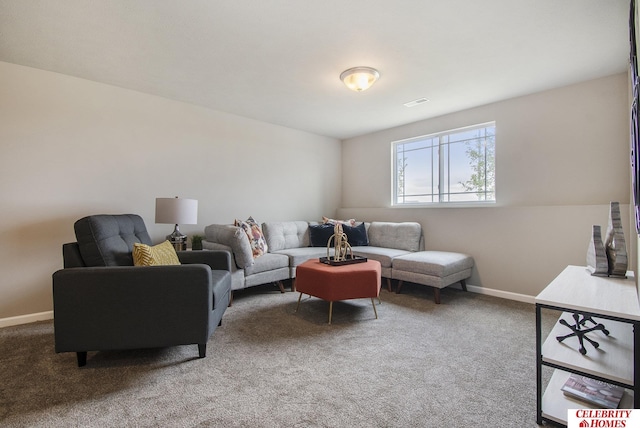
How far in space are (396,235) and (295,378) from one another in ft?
9.29

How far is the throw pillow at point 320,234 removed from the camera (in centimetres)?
441

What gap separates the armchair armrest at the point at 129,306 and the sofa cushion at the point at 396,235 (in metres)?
2.91

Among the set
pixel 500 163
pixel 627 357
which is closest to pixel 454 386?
pixel 627 357

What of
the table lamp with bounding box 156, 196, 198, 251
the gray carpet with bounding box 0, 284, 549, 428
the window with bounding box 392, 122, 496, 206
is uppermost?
the window with bounding box 392, 122, 496, 206

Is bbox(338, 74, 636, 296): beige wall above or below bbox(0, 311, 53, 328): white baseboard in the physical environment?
above

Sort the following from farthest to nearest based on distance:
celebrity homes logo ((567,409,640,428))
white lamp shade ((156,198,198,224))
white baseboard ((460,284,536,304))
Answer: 1. white baseboard ((460,284,536,304))
2. white lamp shade ((156,198,198,224))
3. celebrity homes logo ((567,409,640,428))

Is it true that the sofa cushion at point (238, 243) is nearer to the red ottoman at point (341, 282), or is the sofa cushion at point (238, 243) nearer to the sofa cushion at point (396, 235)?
the red ottoman at point (341, 282)

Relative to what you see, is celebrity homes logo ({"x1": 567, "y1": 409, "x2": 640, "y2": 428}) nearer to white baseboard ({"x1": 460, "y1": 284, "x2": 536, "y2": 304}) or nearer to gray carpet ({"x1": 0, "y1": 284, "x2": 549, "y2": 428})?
gray carpet ({"x1": 0, "y1": 284, "x2": 549, "y2": 428})

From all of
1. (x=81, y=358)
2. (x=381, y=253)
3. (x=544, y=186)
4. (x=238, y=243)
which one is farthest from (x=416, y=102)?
(x=81, y=358)

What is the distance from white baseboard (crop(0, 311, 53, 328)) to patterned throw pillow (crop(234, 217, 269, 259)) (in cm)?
197

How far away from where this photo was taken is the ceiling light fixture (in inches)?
107

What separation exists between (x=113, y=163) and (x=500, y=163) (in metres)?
4.41

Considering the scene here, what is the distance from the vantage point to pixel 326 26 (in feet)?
6.93

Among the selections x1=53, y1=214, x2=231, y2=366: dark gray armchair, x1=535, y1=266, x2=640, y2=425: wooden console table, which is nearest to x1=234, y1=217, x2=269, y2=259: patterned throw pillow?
x1=53, y1=214, x2=231, y2=366: dark gray armchair
